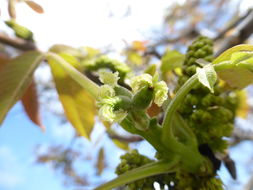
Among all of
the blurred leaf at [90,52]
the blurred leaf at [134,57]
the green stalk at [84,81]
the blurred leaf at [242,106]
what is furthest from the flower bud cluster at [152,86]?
the blurred leaf at [134,57]

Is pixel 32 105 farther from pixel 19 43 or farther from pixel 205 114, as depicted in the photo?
pixel 205 114

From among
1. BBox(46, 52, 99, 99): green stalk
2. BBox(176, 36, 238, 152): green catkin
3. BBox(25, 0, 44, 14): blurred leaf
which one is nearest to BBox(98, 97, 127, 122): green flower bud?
BBox(46, 52, 99, 99): green stalk

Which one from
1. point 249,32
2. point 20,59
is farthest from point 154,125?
point 249,32

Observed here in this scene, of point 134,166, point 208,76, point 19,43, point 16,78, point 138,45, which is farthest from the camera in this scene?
point 138,45

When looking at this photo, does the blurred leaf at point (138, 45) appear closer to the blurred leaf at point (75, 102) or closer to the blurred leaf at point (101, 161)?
the blurred leaf at point (101, 161)

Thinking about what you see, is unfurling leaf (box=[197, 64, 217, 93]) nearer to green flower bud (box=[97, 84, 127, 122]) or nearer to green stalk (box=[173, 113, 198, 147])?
green flower bud (box=[97, 84, 127, 122])

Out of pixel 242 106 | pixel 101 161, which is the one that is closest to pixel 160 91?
pixel 101 161
